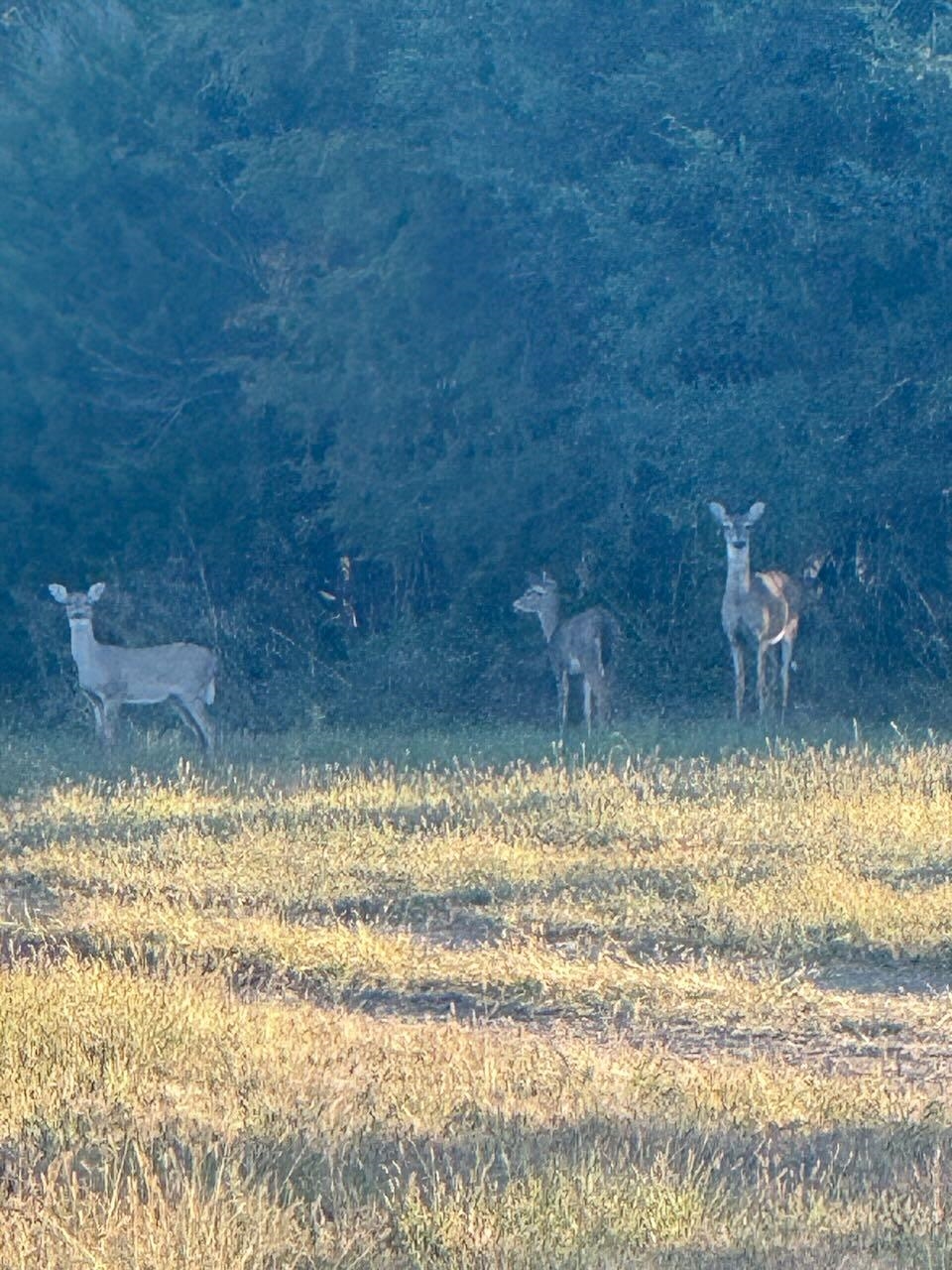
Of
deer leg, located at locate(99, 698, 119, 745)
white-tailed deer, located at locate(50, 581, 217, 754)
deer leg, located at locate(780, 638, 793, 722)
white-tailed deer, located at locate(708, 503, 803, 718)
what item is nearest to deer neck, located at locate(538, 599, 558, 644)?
white-tailed deer, located at locate(708, 503, 803, 718)

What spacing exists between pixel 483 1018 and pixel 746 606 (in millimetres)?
11197

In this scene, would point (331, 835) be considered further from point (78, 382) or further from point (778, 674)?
point (78, 382)

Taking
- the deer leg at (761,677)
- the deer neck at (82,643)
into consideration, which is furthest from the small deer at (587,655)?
the deer neck at (82,643)

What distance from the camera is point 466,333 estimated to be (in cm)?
1873

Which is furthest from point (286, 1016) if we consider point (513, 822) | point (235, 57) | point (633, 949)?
point (235, 57)

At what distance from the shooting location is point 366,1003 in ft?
24.4

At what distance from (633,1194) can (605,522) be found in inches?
564

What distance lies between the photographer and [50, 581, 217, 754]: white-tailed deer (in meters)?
17.0

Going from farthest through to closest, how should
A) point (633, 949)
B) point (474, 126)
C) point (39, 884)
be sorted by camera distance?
point (474, 126)
point (39, 884)
point (633, 949)

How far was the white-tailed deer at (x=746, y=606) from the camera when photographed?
17688 millimetres

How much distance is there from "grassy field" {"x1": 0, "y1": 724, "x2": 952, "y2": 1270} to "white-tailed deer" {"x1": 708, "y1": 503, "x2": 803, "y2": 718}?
4567 mm

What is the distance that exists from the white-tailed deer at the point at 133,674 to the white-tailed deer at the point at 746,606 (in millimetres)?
4863

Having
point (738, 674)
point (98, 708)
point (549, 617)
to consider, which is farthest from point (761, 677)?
point (98, 708)

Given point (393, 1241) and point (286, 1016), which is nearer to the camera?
point (393, 1241)
